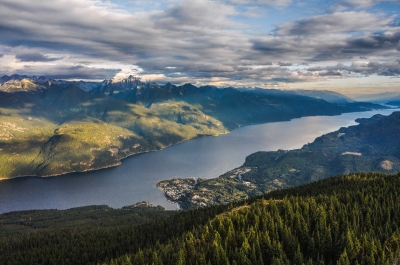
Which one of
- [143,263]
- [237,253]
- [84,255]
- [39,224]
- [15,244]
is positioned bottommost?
[39,224]

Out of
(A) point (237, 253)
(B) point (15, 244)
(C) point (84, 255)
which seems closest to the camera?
(A) point (237, 253)

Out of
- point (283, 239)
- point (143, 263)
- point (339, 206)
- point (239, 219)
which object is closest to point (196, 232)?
point (239, 219)

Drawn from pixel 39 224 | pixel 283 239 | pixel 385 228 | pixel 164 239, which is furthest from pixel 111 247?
pixel 39 224

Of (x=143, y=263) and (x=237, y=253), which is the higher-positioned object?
(x=237, y=253)

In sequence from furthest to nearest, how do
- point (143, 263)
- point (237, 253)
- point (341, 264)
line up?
point (143, 263) → point (237, 253) → point (341, 264)

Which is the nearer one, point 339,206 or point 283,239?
point 283,239

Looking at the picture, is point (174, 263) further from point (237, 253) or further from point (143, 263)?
point (237, 253)
